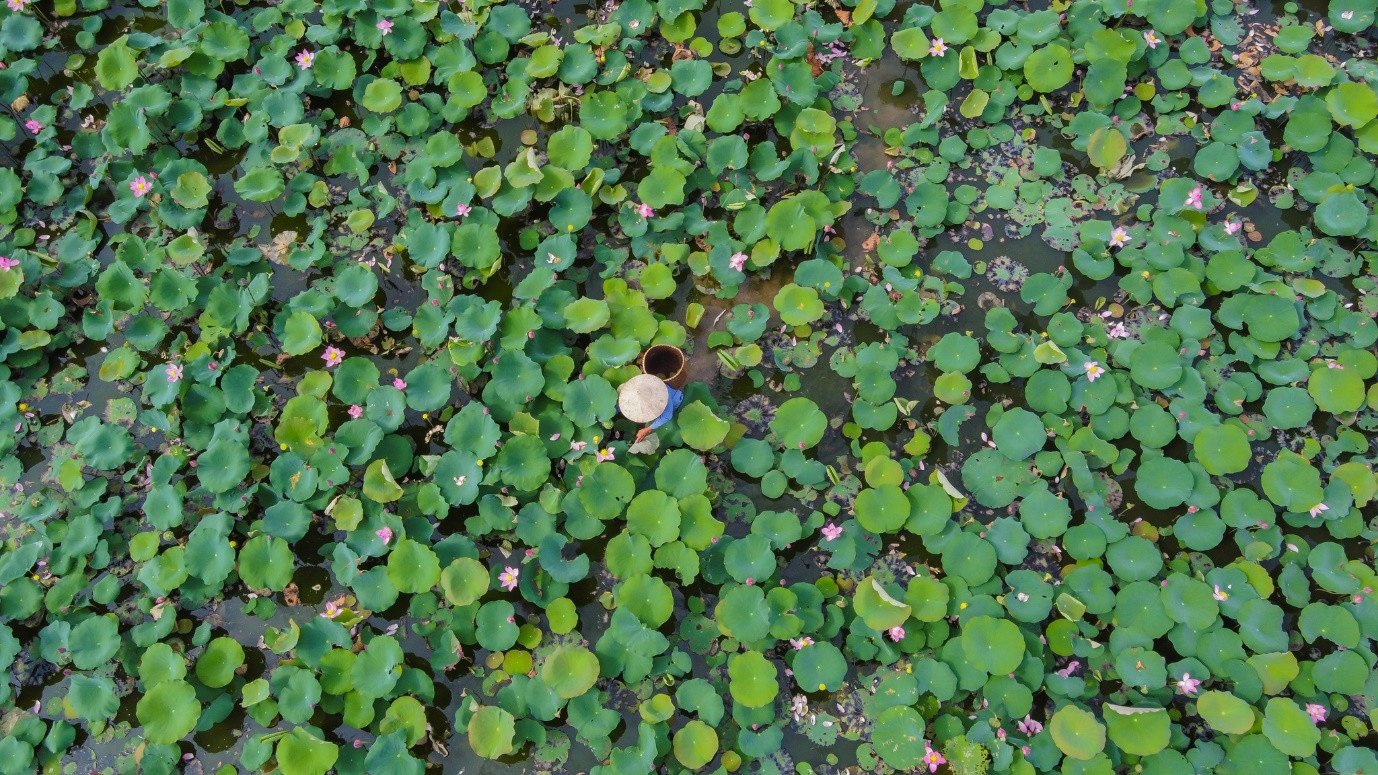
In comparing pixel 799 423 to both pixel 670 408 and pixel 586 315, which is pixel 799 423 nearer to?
pixel 670 408

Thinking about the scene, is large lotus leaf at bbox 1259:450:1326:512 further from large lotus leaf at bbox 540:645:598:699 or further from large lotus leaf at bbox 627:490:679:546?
large lotus leaf at bbox 540:645:598:699

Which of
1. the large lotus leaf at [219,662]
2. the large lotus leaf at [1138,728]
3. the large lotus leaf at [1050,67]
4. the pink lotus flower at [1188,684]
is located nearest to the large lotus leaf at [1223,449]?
the pink lotus flower at [1188,684]

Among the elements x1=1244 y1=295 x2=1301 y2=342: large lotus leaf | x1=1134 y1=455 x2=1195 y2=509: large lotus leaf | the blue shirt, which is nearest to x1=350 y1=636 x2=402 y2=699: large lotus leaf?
the blue shirt

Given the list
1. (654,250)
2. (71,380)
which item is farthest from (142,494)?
(654,250)

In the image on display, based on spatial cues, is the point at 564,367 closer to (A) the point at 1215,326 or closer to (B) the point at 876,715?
(B) the point at 876,715

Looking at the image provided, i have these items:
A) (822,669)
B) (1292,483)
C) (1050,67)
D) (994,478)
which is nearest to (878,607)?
(822,669)

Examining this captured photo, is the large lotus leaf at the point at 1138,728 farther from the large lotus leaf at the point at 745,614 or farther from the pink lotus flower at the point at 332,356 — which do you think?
the pink lotus flower at the point at 332,356
